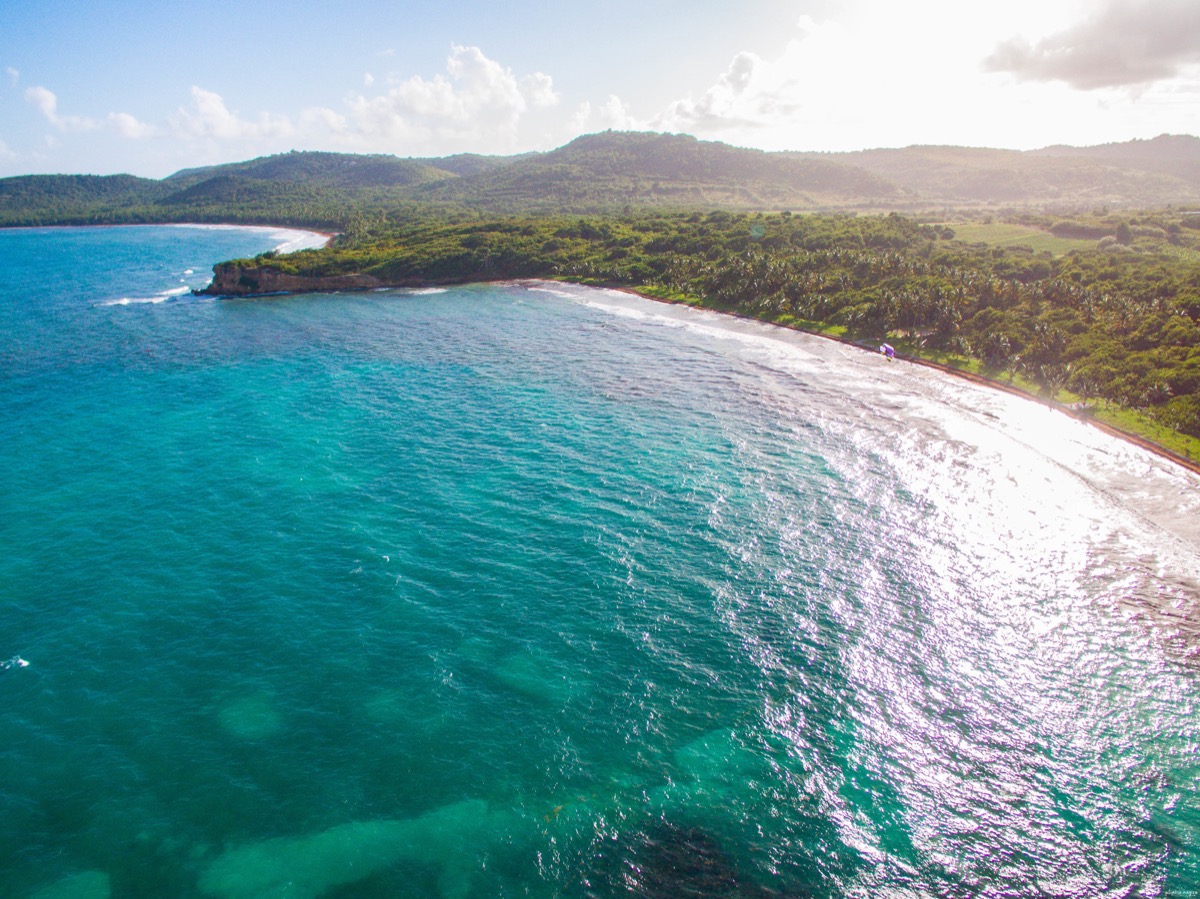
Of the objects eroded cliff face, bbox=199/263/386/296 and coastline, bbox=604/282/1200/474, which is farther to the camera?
eroded cliff face, bbox=199/263/386/296

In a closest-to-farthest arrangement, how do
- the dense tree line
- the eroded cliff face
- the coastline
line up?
the coastline → the dense tree line → the eroded cliff face

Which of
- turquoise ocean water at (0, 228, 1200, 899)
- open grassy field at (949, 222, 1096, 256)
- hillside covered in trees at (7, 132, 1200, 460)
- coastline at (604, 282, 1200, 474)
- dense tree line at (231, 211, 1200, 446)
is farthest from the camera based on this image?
open grassy field at (949, 222, 1096, 256)

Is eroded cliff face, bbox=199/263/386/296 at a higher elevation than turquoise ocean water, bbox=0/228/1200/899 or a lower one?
higher

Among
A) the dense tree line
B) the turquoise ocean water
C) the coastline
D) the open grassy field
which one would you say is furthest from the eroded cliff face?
the open grassy field

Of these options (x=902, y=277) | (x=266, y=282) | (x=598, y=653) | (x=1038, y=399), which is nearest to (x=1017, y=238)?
(x=902, y=277)

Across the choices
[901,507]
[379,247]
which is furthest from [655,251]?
[901,507]

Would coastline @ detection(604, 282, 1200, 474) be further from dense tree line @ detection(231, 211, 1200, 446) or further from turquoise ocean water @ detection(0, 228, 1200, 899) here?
dense tree line @ detection(231, 211, 1200, 446)

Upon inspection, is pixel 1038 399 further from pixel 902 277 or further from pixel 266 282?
pixel 266 282
